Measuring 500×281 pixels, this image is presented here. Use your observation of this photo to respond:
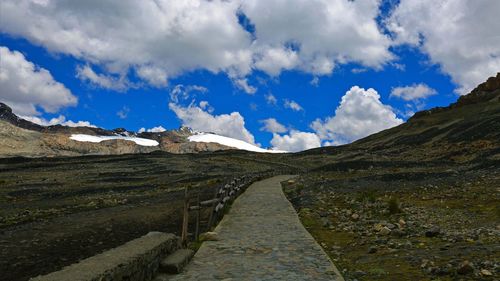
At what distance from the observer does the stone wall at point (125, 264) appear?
22.7ft

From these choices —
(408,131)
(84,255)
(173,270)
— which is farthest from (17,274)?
(408,131)

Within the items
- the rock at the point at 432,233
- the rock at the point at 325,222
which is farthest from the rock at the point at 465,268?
the rock at the point at 325,222

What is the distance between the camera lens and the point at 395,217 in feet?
55.3

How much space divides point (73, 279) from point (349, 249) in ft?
26.9

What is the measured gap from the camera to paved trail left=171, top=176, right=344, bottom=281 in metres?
9.62

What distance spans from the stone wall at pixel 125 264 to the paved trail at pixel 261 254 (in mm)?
712

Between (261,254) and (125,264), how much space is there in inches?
185

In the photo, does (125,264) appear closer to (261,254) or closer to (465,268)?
(261,254)

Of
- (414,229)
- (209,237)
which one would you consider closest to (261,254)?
(209,237)

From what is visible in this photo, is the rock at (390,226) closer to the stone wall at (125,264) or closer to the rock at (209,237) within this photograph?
the rock at (209,237)

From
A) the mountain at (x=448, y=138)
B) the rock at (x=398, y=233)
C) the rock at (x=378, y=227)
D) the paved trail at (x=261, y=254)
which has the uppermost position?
the mountain at (x=448, y=138)

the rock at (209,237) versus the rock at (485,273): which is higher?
the rock at (209,237)

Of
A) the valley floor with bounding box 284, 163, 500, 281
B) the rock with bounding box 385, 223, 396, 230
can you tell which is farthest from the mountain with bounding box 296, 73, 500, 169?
the rock with bounding box 385, 223, 396, 230

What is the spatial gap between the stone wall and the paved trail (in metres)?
0.71
